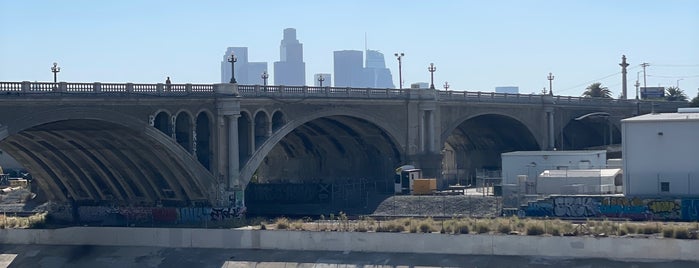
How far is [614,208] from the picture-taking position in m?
83.4

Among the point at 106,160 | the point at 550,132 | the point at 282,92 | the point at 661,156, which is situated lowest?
the point at 661,156

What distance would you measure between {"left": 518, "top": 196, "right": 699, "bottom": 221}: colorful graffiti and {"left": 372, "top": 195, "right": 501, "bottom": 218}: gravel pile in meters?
3.99

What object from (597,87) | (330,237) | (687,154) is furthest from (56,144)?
(597,87)

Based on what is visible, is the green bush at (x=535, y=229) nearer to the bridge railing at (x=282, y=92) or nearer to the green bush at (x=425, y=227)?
the green bush at (x=425, y=227)

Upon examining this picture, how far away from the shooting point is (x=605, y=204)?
84.0 meters

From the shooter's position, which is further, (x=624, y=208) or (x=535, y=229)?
(x=624, y=208)

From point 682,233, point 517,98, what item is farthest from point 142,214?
point 517,98

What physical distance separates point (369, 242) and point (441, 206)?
20407 millimetres

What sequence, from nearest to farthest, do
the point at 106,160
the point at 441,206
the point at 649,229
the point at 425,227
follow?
the point at 649,229 < the point at 425,227 < the point at 106,160 < the point at 441,206

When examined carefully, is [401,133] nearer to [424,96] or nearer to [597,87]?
[424,96]

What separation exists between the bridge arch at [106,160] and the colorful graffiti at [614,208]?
24.4 m

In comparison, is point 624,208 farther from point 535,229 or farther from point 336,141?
point 336,141

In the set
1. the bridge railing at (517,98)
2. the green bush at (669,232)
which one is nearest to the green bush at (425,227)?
the green bush at (669,232)

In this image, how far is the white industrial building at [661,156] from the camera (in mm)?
83312
